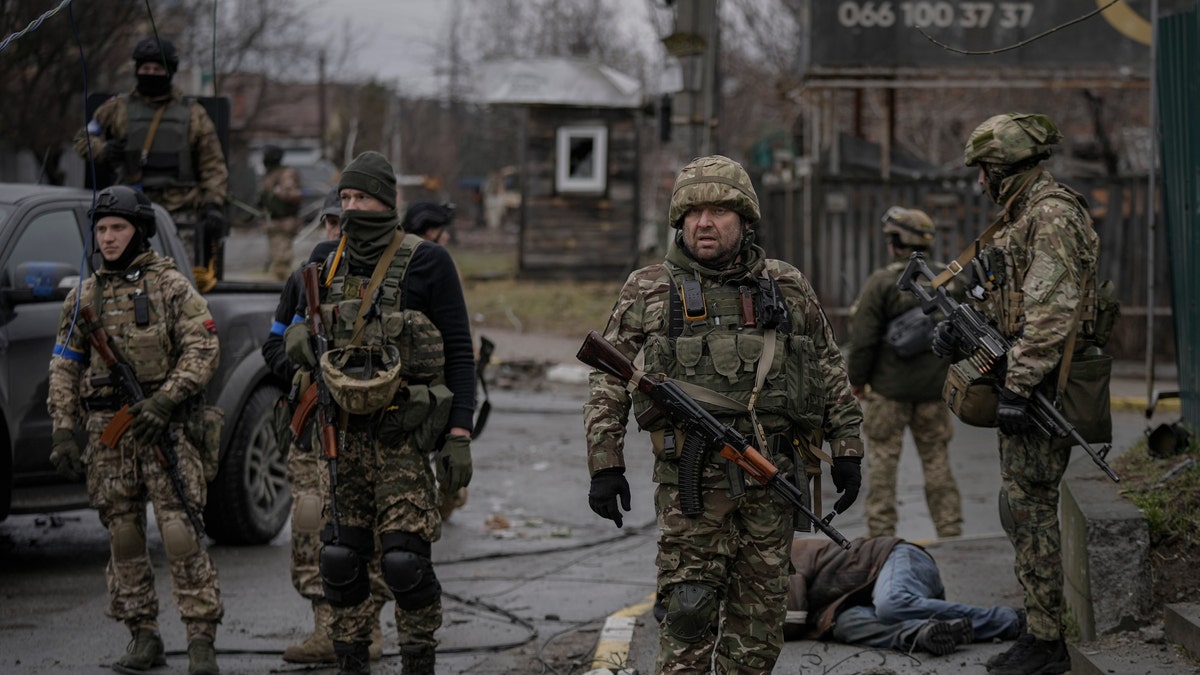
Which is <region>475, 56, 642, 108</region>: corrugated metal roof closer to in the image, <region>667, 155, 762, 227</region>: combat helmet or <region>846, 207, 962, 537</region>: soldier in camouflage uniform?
<region>846, 207, 962, 537</region>: soldier in camouflage uniform

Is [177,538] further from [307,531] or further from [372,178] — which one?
[372,178]

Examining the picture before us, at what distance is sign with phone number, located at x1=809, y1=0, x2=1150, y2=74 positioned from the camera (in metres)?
16.8

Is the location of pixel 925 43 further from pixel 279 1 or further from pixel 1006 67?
pixel 279 1

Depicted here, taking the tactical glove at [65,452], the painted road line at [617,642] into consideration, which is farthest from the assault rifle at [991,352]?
the tactical glove at [65,452]

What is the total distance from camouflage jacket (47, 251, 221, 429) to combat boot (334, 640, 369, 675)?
126 cm

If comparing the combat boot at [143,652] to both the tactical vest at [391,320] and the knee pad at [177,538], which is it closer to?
the knee pad at [177,538]

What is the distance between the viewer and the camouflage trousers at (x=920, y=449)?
802 centimetres

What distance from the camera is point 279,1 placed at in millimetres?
34719

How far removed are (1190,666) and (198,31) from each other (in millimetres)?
28533

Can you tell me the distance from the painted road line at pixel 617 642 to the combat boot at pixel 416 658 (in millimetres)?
632

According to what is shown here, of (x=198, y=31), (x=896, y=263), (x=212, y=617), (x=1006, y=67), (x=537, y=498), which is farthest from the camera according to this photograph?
(x=198, y=31)

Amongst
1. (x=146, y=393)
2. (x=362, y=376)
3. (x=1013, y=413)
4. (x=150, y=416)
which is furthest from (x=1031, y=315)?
(x=146, y=393)

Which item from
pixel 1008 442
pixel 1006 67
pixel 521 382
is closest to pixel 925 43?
pixel 1006 67

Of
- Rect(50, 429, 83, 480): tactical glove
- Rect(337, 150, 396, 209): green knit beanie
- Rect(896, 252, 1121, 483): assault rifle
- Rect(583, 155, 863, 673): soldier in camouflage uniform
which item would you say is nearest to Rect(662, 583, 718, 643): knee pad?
Rect(583, 155, 863, 673): soldier in camouflage uniform
